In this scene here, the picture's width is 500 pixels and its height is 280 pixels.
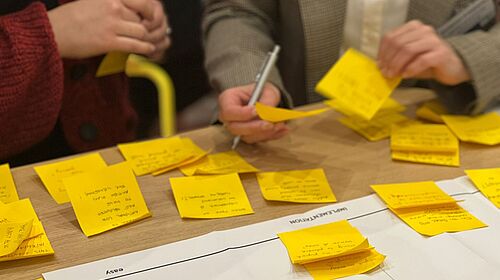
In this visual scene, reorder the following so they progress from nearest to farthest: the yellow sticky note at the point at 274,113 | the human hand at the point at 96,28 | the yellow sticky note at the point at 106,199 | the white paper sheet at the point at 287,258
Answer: the white paper sheet at the point at 287,258 → the yellow sticky note at the point at 106,199 → the yellow sticky note at the point at 274,113 → the human hand at the point at 96,28

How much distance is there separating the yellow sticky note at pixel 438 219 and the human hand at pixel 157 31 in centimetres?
52

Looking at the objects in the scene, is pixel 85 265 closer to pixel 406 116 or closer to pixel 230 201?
pixel 230 201

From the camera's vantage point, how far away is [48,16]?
3.39 feet

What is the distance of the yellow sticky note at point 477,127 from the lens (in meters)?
1.03

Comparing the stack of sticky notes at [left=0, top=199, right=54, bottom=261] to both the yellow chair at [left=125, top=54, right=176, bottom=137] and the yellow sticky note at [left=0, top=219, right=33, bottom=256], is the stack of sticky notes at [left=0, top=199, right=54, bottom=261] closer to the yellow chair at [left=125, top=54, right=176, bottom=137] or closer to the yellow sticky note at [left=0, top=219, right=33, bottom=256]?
the yellow sticky note at [left=0, top=219, right=33, bottom=256]

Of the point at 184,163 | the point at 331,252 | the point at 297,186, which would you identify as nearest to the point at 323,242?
the point at 331,252

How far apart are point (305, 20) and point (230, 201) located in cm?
47

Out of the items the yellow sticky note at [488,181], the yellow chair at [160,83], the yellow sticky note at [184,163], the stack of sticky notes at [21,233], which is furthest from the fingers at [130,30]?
the yellow chair at [160,83]

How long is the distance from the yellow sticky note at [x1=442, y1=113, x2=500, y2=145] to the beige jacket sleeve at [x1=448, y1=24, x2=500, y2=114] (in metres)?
0.02

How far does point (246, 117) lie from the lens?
101cm

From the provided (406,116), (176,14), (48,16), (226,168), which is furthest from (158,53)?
(176,14)

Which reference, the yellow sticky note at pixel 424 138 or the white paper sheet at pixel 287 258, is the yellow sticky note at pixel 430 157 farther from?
the white paper sheet at pixel 287 258

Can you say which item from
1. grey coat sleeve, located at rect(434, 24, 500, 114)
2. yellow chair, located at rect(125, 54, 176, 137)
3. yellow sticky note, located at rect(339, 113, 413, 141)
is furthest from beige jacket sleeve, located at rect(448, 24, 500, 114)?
yellow chair, located at rect(125, 54, 176, 137)

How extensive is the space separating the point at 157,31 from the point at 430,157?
1.65ft
